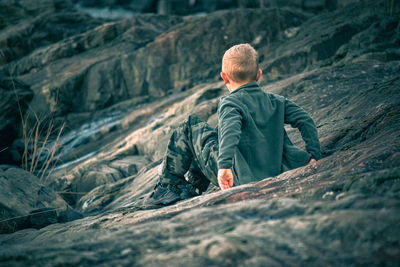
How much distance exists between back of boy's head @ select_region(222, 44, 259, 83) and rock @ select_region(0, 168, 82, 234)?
183 cm

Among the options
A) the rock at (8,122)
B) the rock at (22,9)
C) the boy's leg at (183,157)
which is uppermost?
the rock at (22,9)

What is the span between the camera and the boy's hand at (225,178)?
1.94 metres

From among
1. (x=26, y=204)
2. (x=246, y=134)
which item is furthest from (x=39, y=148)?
(x=246, y=134)

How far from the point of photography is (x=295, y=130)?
3674 millimetres

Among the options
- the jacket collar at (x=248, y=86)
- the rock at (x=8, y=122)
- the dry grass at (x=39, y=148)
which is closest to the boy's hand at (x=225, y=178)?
the jacket collar at (x=248, y=86)

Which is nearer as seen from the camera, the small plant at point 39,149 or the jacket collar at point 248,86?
the jacket collar at point 248,86

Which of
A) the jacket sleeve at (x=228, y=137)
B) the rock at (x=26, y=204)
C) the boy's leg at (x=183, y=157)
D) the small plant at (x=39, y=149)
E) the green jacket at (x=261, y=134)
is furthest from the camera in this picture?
the small plant at (x=39, y=149)

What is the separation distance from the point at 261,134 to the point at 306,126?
0.33m

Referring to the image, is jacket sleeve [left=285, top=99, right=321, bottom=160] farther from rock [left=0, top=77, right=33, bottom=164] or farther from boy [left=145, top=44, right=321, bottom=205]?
rock [left=0, top=77, right=33, bottom=164]

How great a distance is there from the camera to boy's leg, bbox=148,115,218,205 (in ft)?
7.61

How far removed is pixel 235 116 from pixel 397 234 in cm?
120

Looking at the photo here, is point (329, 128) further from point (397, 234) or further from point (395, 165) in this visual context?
point (397, 234)

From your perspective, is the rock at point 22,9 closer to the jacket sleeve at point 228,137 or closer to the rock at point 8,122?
the rock at point 8,122

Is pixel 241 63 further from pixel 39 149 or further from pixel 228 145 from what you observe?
pixel 39 149
